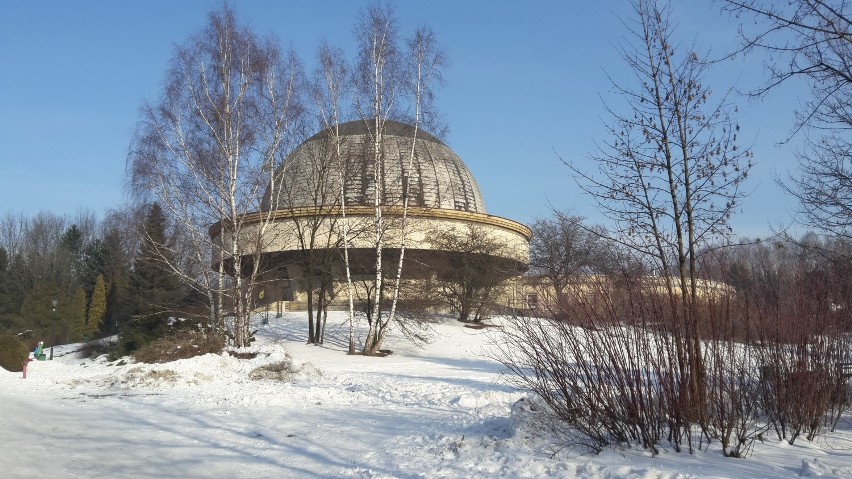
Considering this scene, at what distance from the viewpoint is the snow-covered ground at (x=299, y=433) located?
19.2ft

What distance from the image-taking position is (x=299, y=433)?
332 inches

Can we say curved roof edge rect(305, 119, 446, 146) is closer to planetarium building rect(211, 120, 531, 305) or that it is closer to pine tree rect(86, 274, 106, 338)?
planetarium building rect(211, 120, 531, 305)

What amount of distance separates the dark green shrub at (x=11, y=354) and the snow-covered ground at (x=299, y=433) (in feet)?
23.0

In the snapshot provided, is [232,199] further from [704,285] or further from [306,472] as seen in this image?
[704,285]

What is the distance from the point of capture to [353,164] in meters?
23.7

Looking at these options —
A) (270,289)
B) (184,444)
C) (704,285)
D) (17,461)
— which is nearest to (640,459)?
(704,285)

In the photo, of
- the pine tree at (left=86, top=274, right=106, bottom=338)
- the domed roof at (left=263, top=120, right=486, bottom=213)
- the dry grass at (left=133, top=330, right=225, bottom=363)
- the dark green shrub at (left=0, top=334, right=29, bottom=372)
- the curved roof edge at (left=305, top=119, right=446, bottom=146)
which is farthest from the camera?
the pine tree at (left=86, top=274, right=106, bottom=338)

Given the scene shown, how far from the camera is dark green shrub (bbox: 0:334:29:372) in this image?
21438 millimetres

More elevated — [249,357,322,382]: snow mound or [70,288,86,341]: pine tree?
[70,288,86,341]: pine tree

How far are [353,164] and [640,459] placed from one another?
18973mm

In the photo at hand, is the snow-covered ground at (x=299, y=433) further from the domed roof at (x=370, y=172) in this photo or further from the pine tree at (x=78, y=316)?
the pine tree at (x=78, y=316)

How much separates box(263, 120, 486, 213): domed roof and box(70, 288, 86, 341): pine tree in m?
24.1

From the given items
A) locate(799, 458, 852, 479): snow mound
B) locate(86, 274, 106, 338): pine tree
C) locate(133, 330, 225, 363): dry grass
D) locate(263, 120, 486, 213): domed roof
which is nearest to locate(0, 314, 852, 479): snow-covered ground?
locate(799, 458, 852, 479): snow mound

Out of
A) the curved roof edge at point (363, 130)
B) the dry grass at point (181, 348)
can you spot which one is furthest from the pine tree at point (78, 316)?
the dry grass at point (181, 348)
